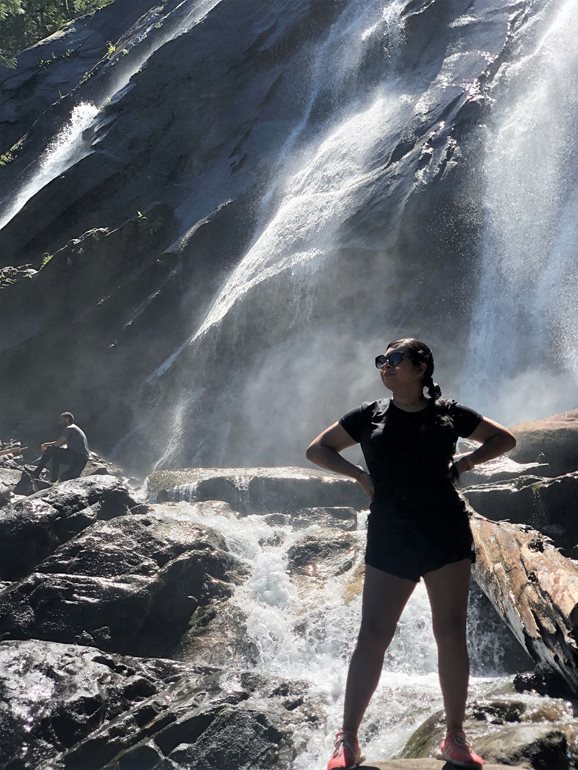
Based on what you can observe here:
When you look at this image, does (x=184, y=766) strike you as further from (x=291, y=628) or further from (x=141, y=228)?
(x=141, y=228)

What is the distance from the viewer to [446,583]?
12.9 ft

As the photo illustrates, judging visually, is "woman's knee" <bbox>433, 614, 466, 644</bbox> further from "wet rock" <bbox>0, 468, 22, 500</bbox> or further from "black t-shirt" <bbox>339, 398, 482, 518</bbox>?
"wet rock" <bbox>0, 468, 22, 500</bbox>

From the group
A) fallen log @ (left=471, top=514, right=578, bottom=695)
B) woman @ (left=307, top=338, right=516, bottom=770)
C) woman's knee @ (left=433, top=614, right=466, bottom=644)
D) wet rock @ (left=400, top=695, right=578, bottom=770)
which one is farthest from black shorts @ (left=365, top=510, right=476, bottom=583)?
fallen log @ (left=471, top=514, right=578, bottom=695)

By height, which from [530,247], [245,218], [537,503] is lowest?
[537,503]

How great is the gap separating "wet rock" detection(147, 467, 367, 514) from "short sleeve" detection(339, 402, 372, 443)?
9.45 meters

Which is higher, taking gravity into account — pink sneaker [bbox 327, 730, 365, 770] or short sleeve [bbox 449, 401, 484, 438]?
short sleeve [bbox 449, 401, 484, 438]

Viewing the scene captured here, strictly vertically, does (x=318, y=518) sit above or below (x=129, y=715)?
above

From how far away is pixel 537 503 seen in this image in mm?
10086

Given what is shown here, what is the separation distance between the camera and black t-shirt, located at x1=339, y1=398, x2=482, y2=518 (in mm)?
3938

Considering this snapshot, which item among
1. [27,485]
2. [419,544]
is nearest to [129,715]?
[419,544]

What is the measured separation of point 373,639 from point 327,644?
4976mm

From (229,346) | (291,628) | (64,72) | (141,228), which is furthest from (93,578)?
(64,72)

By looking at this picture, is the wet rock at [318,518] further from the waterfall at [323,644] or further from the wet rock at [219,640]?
the wet rock at [219,640]

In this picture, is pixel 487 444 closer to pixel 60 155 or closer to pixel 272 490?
pixel 272 490
